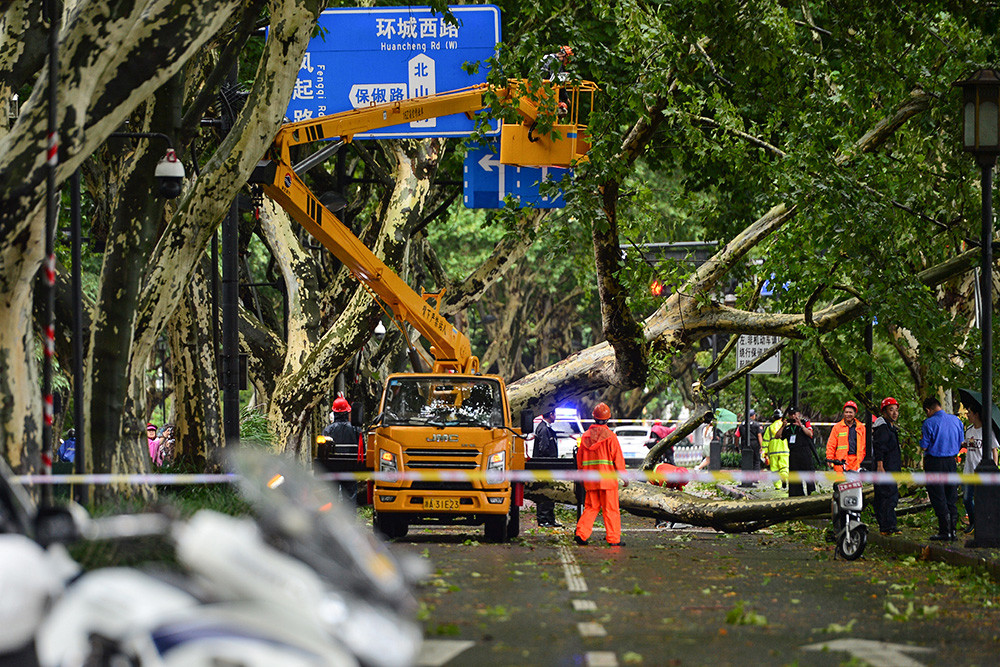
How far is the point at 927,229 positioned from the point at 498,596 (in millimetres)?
13763

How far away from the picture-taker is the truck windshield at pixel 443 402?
57.5ft

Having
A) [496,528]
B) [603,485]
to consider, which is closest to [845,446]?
[603,485]

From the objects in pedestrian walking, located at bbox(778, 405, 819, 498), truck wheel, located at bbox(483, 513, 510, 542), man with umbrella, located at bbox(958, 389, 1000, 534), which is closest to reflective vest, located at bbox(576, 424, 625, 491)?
truck wheel, located at bbox(483, 513, 510, 542)

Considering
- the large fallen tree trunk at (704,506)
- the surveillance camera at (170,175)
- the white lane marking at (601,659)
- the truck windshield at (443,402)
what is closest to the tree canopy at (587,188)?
the surveillance camera at (170,175)

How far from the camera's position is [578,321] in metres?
48.4

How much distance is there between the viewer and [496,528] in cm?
1717

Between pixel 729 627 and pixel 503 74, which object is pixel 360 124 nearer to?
pixel 503 74

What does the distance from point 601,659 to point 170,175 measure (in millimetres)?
8366

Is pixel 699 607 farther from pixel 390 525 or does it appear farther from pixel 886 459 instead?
pixel 390 525

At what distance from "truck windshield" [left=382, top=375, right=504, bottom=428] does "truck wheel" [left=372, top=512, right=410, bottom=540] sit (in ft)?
3.80

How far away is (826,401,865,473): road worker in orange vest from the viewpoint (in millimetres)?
Result: 19312

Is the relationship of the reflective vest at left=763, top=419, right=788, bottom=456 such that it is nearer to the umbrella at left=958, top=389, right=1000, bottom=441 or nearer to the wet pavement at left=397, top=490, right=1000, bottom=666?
the umbrella at left=958, top=389, right=1000, bottom=441

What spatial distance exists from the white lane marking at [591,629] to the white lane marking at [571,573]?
2.15 metres

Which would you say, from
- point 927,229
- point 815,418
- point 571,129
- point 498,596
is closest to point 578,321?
point 815,418
